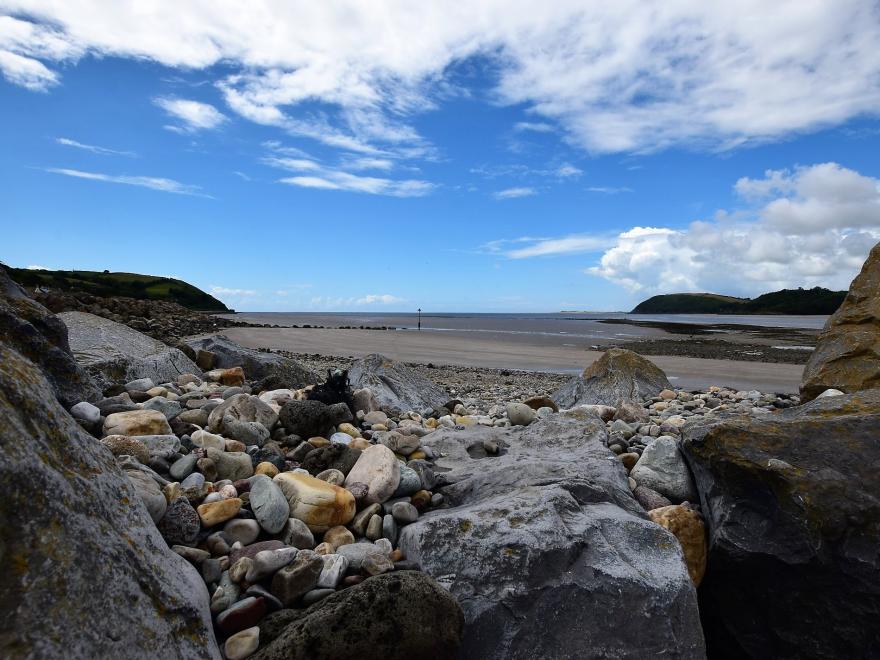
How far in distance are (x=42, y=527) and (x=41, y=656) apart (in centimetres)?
40

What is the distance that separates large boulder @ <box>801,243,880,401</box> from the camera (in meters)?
8.03

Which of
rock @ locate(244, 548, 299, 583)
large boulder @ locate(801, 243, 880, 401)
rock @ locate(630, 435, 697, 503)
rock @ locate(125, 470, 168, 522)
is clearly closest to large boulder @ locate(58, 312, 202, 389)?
rock @ locate(125, 470, 168, 522)

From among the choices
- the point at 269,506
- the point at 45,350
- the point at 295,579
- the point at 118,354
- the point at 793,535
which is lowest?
the point at 793,535

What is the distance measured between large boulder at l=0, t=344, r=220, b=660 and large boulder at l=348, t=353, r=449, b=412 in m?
5.37

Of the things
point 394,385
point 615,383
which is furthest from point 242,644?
point 615,383

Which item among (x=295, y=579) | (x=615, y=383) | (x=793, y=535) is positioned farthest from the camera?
(x=615, y=383)

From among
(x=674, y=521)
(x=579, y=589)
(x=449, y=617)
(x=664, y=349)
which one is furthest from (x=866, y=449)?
(x=664, y=349)

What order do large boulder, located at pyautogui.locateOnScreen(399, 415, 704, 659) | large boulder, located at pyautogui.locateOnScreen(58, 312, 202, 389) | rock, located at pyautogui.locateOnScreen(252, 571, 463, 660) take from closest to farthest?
1. rock, located at pyautogui.locateOnScreen(252, 571, 463, 660)
2. large boulder, located at pyautogui.locateOnScreen(399, 415, 704, 659)
3. large boulder, located at pyautogui.locateOnScreen(58, 312, 202, 389)

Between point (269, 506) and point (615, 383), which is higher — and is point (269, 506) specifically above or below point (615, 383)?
above

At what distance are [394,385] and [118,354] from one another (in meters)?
3.90

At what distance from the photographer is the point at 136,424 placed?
13.2 feet

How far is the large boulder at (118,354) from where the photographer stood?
21.8 feet

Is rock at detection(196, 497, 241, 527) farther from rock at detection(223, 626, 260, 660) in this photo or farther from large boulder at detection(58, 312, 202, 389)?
large boulder at detection(58, 312, 202, 389)

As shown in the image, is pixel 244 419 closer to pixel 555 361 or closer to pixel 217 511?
pixel 217 511
